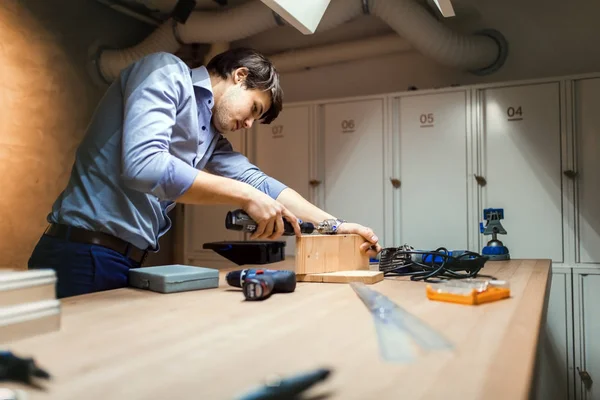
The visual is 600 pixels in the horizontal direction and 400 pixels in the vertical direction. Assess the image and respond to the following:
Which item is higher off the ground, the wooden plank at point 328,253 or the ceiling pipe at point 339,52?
the ceiling pipe at point 339,52

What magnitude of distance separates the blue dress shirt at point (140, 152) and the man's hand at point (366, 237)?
0.53m

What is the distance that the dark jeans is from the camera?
1.27 meters

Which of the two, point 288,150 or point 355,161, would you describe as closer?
point 355,161

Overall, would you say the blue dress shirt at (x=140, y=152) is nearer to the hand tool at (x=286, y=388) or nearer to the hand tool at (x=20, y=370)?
the hand tool at (x=20, y=370)

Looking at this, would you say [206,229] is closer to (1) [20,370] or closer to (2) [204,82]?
(2) [204,82]

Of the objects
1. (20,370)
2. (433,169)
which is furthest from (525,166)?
(20,370)

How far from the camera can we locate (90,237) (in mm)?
1289

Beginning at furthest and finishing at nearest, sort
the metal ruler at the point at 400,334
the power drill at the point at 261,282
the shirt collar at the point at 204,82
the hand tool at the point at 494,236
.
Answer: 1. the hand tool at the point at 494,236
2. the shirt collar at the point at 204,82
3. the power drill at the point at 261,282
4. the metal ruler at the point at 400,334

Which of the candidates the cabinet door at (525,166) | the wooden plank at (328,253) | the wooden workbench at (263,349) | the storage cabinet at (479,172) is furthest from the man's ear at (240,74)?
the cabinet door at (525,166)

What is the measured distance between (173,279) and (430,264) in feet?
2.42

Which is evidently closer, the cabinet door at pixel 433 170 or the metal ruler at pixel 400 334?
the metal ruler at pixel 400 334

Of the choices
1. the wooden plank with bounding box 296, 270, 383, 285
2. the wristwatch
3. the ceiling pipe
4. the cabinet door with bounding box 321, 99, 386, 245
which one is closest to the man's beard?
the wristwatch

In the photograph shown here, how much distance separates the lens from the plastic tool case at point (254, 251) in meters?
2.11

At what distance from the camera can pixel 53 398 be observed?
0.46 metres
